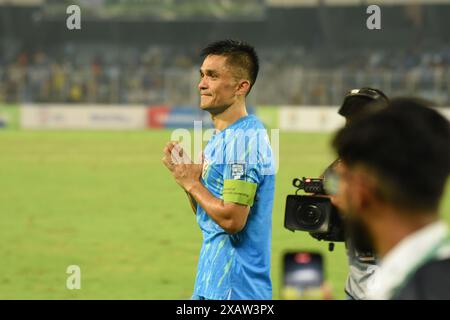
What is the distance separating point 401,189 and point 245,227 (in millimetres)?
2578

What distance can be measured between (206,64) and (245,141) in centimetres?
49

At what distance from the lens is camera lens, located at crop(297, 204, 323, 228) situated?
430 cm

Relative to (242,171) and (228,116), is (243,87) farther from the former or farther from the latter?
(242,171)

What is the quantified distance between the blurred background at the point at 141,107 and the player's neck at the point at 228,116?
4652mm

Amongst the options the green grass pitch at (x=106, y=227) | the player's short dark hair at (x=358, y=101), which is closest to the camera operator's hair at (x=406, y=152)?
the player's short dark hair at (x=358, y=101)

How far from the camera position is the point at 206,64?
4.67 meters

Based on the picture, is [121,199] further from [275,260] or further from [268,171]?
[268,171]

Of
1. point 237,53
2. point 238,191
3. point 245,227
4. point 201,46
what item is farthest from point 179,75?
point 238,191

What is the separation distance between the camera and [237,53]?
4719 millimetres

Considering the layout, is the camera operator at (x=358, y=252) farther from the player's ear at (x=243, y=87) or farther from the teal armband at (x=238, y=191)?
the player's ear at (x=243, y=87)

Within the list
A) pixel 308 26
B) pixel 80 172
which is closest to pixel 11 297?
pixel 80 172

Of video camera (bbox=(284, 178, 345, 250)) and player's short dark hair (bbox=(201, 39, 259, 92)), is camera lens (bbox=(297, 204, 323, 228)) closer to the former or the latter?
video camera (bbox=(284, 178, 345, 250))

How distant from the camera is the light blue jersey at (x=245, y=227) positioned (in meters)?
4.47

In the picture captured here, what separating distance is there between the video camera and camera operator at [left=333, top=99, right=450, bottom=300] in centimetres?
221
